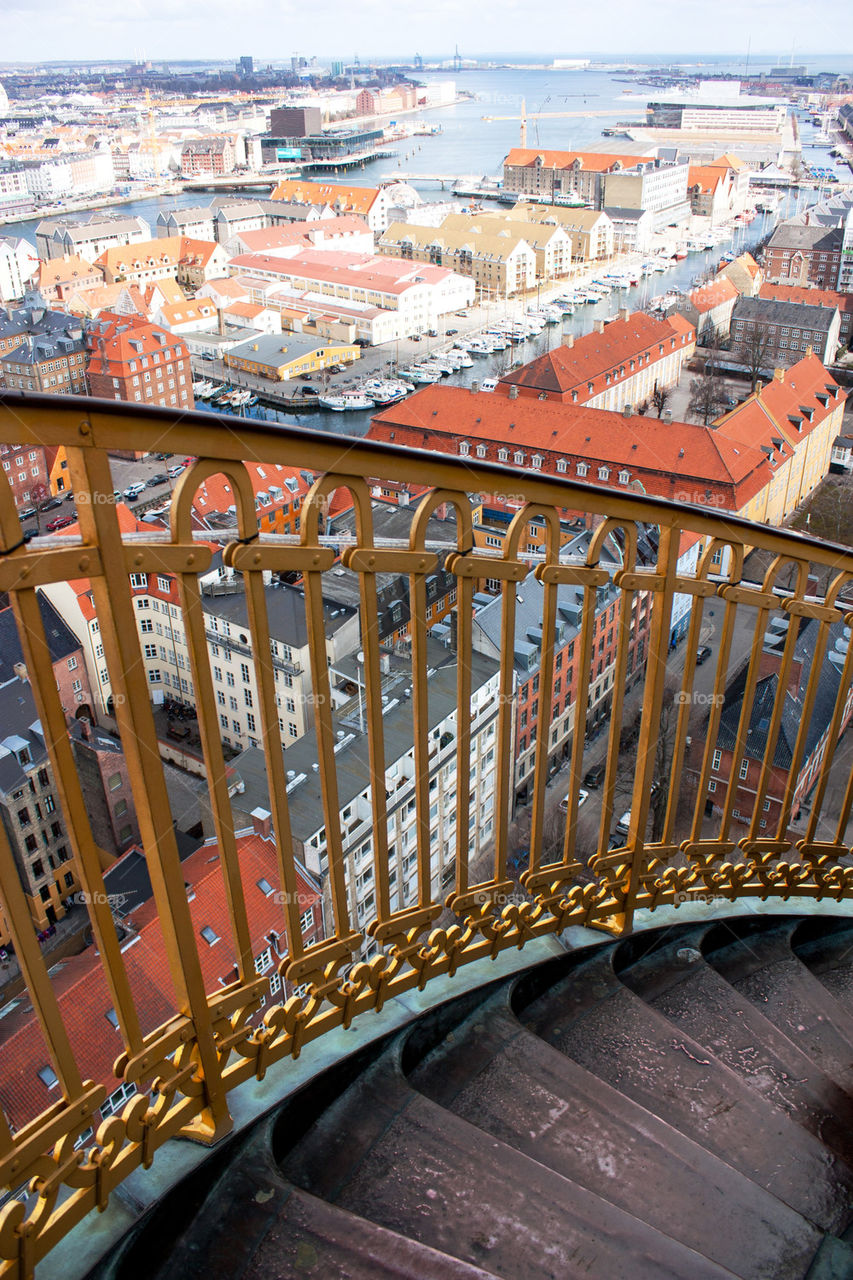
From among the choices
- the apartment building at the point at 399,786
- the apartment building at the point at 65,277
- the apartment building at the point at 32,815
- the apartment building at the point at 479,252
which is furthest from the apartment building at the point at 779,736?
the apartment building at the point at 65,277

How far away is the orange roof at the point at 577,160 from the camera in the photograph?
61.5 metres

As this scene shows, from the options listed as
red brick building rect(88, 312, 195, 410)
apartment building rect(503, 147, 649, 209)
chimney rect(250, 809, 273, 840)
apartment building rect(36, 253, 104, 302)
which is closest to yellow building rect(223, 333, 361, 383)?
red brick building rect(88, 312, 195, 410)

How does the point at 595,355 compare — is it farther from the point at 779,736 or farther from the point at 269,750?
the point at 269,750

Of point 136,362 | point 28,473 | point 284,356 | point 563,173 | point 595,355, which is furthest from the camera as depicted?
point 563,173

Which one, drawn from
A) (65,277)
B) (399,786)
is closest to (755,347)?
(65,277)

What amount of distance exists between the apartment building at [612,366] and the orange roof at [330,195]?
2843 cm

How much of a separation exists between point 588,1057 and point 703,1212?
52 centimetres

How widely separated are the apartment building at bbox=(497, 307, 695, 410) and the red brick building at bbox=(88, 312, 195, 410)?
1002cm

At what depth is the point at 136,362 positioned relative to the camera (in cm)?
2883

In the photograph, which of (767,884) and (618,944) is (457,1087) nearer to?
(618,944)

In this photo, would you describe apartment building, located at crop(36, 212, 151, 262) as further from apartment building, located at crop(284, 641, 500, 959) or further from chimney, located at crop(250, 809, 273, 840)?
chimney, located at crop(250, 809, 273, 840)

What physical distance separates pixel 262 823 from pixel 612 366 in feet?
72.5

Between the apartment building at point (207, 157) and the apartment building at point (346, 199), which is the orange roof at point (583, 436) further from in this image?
the apartment building at point (207, 157)

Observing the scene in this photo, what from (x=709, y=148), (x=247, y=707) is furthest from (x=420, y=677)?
(x=709, y=148)
